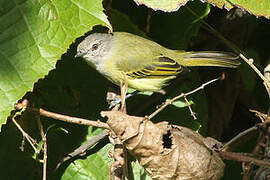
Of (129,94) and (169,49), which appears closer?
(129,94)

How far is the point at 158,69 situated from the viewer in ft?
11.6

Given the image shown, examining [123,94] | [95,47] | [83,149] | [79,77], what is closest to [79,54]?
[79,77]

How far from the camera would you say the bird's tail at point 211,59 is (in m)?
3.28

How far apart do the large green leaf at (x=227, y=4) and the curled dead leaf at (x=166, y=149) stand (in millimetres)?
727

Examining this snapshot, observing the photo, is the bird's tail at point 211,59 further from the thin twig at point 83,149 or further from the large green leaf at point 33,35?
the large green leaf at point 33,35

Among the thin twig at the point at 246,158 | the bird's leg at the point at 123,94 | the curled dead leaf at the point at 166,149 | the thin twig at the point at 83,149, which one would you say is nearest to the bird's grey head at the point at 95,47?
the bird's leg at the point at 123,94

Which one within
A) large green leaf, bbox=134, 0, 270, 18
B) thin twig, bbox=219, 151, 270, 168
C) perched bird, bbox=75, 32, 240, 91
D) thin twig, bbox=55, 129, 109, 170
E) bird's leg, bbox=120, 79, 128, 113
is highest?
large green leaf, bbox=134, 0, 270, 18

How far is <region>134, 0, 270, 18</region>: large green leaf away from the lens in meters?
2.40

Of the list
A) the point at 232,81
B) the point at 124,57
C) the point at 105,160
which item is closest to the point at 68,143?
the point at 105,160

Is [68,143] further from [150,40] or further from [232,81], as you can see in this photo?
[232,81]

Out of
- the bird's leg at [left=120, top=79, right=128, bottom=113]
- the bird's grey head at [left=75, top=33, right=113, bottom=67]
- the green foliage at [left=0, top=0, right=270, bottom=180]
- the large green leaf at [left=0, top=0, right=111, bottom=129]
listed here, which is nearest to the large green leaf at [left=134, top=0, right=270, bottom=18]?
the green foliage at [left=0, top=0, right=270, bottom=180]

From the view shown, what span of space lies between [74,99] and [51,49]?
0.76 m

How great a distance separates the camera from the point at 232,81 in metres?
3.73

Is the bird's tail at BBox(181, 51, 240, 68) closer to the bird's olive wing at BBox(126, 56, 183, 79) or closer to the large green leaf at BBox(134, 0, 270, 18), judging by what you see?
the bird's olive wing at BBox(126, 56, 183, 79)
